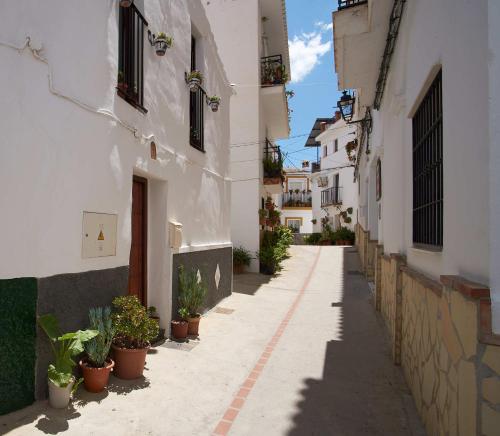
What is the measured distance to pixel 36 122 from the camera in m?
3.53

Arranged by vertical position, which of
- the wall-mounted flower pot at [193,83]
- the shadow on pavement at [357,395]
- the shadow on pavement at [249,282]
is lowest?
the shadow on pavement at [357,395]

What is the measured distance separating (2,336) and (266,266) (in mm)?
10236

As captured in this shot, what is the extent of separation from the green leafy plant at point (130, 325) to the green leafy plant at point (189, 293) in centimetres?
174

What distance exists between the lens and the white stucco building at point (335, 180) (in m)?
28.6

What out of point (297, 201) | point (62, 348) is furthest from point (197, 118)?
point (297, 201)

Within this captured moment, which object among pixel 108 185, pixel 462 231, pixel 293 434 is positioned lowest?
pixel 293 434

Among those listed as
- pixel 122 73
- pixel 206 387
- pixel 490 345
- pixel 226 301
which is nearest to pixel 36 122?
pixel 122 73

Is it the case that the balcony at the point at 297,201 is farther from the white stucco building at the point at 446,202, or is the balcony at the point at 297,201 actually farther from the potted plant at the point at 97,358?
the potted plant at the point at 97,358

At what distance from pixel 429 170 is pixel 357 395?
2.61 metres

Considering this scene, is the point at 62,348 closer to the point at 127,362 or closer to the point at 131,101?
the point at 127,362

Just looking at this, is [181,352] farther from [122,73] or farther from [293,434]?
[122,73]

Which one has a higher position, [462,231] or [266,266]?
[462,231]

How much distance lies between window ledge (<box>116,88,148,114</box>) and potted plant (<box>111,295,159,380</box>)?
2.53 meters

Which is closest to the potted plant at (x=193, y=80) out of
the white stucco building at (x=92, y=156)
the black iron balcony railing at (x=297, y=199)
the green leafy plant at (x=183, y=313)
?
the white stucco building at (x=92, y=156)
